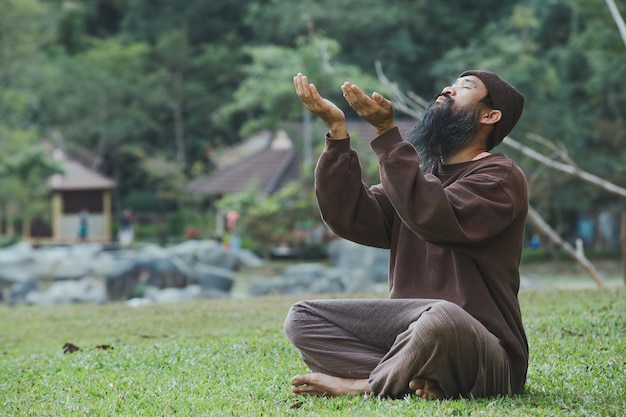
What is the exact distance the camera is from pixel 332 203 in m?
4.02

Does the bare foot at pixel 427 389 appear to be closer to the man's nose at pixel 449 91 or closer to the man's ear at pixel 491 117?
the man's ear at pixel 491 117

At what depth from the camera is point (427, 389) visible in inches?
151

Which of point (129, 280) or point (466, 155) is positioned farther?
point (129, 280)

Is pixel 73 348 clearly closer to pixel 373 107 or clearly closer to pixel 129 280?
pixel 373 107

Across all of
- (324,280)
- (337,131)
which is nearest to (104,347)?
(337,131)

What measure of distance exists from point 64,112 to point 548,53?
1946 cm

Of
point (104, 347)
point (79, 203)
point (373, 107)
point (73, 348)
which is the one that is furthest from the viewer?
point (79, 203)

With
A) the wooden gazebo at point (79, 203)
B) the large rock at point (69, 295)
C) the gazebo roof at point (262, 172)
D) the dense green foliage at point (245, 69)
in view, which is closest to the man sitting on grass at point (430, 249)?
the large rock at point (69, 295)

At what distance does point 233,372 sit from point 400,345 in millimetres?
1562

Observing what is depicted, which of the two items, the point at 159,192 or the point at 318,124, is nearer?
the point at 318,124

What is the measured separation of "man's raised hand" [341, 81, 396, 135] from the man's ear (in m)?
0.54

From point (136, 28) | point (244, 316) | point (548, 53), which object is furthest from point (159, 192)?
point (244, 316)

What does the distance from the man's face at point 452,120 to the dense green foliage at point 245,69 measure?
24111 millimetres

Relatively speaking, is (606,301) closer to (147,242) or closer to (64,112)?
(147,242)
